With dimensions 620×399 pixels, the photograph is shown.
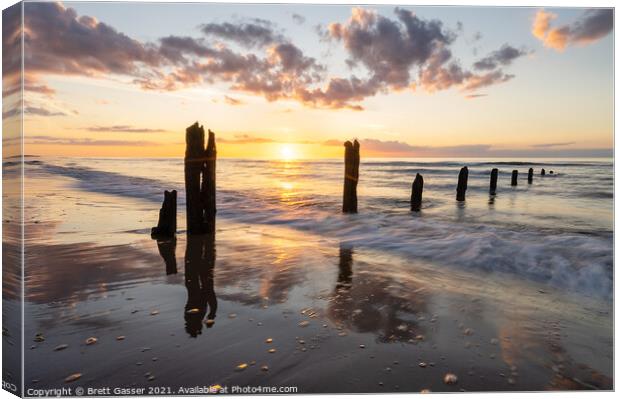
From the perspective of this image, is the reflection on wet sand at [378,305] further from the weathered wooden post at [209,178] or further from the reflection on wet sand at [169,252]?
the weathered wooden post at [209,178]

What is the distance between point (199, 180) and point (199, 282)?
11.9 feet

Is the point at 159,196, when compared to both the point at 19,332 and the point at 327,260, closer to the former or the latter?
the point at 327,260

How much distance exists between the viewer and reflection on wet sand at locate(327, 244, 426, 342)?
4508mm

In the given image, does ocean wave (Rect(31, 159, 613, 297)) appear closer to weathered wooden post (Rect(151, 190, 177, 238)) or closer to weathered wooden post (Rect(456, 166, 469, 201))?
weathered wooden post (Rect(151, 190, 177, 238))

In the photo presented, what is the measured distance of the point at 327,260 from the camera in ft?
24.8

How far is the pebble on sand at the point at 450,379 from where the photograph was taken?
3732 mm

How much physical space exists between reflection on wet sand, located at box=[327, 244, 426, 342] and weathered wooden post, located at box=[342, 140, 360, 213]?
703 centimetres

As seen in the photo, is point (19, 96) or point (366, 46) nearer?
point (19, 96)

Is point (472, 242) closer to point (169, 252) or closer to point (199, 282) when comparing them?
point (199, 282)

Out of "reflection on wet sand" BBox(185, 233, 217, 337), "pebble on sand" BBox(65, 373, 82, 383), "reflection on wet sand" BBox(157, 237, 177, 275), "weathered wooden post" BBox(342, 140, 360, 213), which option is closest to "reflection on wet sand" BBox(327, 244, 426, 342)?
"reflection on wet sand" BBox(185, 233, 217, 337)

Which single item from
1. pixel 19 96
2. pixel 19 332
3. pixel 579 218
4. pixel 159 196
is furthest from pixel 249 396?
pixel 159 196

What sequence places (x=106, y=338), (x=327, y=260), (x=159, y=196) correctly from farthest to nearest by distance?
(x=159, y=196), (x=327, y=260), (x=106, y=338)

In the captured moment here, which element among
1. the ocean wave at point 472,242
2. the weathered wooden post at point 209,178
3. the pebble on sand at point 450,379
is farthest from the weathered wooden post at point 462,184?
the pebble on sand at point 450,379

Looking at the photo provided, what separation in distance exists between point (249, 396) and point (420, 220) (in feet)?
36.0
